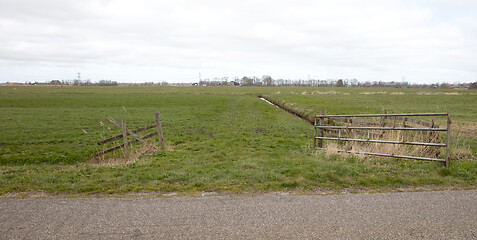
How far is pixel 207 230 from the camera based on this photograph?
177 inches

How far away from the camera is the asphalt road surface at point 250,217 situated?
4.41 m

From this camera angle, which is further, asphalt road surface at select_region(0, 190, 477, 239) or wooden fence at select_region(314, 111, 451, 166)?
wooden fence at select_region(314, 111, 451, 166)

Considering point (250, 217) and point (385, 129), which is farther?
point (385, 129)

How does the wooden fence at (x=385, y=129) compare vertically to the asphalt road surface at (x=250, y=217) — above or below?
above

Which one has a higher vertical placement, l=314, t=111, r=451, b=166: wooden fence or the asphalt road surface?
l=314, t=111, r=451, b=166: wooden fence

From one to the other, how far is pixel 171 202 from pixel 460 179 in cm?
677

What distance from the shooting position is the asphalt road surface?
4.41 metres

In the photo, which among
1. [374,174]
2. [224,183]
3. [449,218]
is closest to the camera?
[449,218]

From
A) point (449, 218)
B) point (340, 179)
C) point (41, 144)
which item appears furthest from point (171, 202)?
point (41, 144)

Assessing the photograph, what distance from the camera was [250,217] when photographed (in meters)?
4.93

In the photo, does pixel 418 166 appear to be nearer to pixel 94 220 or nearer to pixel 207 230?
pixel 207 230

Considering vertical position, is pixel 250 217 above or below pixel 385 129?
below

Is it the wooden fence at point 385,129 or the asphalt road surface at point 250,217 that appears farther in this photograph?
the wooden fence at point 385,129

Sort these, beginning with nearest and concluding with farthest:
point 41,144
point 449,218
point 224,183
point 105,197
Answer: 1. point 449,218
2. point 105,197
3. point 224,183
4. point 41,144
